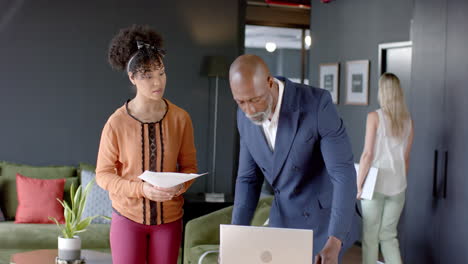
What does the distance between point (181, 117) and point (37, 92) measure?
3.68m

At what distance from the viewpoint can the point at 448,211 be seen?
4902mm

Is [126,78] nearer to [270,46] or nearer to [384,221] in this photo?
[384,221]

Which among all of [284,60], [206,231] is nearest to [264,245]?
[206,231]

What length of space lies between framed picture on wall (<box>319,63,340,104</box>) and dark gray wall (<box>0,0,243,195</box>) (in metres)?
1.84

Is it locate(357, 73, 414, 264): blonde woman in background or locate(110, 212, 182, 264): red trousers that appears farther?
locate(357, 73, 414, 264): blonde woman in background

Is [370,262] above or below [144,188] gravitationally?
below

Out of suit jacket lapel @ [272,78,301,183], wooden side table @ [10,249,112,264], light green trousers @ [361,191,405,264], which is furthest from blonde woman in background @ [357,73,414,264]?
suit jacket lapel @ [272,78,301,183]

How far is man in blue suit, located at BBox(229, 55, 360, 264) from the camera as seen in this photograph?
7.32 ft

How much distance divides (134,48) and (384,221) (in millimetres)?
3050

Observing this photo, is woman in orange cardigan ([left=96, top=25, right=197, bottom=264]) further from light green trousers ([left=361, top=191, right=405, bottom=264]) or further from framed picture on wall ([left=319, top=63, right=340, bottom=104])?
framed picture on wall ([left=319, top=63, right=340, bottom=104])

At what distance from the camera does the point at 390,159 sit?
211 inches

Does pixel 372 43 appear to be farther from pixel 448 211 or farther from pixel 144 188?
pixel 144 188

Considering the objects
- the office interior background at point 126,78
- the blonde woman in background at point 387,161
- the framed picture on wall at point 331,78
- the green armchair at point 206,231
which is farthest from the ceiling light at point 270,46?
the green armchair at point 206,231

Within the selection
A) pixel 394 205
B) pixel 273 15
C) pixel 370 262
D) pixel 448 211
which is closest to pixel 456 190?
pixel 448 211
